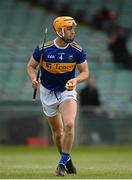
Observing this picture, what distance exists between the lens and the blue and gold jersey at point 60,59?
13641mm

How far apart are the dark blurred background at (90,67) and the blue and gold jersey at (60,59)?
10979mm

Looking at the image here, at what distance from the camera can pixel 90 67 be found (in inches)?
1174

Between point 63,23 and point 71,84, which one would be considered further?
point 63,23

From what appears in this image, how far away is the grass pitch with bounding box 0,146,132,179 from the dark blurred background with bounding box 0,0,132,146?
60cm

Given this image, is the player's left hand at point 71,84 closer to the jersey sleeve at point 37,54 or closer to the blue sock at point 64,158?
the jersey sleeve at point 37,54

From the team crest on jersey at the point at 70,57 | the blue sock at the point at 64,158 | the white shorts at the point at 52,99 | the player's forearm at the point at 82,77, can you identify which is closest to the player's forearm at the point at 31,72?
the white shorts at the point at 52,99

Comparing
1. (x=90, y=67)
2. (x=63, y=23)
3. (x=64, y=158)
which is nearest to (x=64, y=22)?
(x=63, y=23)

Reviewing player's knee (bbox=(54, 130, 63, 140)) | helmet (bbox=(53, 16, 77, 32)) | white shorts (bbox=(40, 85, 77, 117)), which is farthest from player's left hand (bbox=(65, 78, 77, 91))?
player's knee (bbox=(54, 130, 63, 140))

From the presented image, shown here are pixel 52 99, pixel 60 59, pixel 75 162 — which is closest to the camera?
pixel 60 59

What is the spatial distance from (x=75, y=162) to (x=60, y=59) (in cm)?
465

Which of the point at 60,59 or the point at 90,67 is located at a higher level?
the point at 60,59

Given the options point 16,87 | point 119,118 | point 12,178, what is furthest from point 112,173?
point 16,87

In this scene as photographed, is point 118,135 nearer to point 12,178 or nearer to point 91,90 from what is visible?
point 91,90

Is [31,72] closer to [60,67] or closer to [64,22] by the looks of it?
[60,67]
